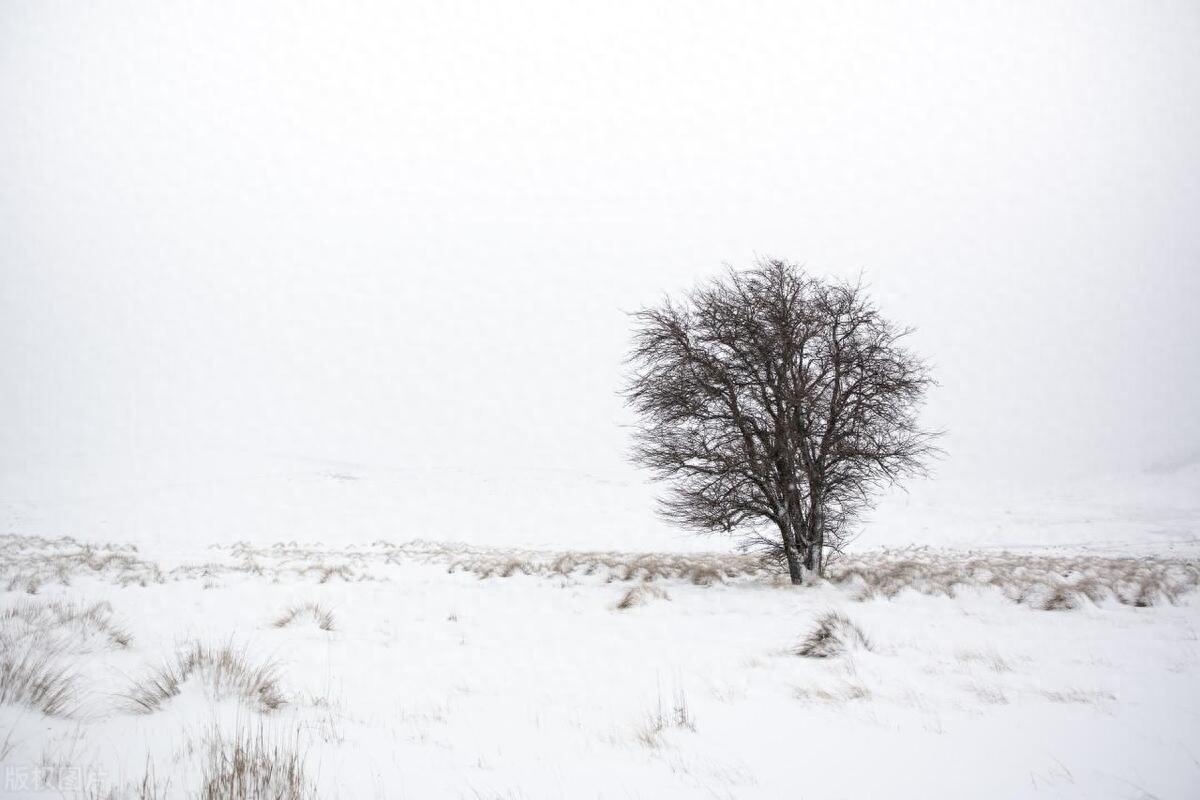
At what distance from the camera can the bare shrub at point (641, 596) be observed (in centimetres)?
775

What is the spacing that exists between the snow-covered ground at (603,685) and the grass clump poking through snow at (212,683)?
0.02 meters

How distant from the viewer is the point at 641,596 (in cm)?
798

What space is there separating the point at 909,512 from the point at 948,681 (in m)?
34.6

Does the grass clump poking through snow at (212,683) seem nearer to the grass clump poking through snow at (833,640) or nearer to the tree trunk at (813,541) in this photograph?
the grass clump poking through snow at (833,640)

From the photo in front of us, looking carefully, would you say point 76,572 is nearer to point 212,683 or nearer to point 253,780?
point 212,683

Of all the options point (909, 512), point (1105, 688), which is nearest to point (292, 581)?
point (1105, 688)

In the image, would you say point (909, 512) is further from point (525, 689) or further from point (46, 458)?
point (46, 458)

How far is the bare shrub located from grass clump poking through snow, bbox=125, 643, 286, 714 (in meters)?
5.00

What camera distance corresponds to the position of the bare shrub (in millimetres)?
7754

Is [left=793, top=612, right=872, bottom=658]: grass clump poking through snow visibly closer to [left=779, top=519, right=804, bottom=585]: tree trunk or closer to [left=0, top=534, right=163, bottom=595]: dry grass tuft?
[left=779, top=519, right=804, bottom=585]: tree trunk

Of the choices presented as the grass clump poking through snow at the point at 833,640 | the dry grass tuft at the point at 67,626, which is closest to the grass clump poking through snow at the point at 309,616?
the dry grass tuft at the point at 67,626

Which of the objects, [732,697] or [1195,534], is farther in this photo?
[1195,534]

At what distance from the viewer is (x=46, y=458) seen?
48906mm

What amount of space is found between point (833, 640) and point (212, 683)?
4.99 meters
